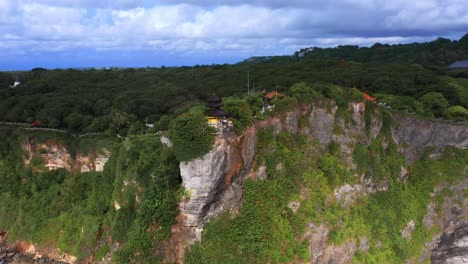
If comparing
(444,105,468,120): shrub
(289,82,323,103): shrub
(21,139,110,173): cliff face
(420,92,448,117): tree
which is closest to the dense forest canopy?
(420,92,448,117): tree

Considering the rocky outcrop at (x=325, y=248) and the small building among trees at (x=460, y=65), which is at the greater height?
the small building among trees at (x=460, y=65)

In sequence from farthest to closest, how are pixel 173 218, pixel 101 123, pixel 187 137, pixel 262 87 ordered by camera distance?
1. pixel 262 87
2. pixel 101 123
3. pixel 173 218
4. pixel 187 137

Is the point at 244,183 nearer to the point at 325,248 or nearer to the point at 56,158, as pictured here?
the point at 325,248

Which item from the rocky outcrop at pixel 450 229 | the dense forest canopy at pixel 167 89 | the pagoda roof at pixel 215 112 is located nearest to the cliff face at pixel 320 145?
the pagoda roof at pixel 215 112

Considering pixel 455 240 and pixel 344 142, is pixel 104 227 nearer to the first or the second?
pixel 344 142

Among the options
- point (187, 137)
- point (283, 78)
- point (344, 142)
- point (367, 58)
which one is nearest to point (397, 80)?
point (283, 78)

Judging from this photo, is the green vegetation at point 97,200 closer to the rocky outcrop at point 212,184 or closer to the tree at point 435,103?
the rocky outcrop at point 212,184

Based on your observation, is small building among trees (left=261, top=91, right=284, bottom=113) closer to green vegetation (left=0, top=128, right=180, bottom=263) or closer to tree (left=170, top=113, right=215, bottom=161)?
tree (left=170, top=113, right=215, bottom=161)
